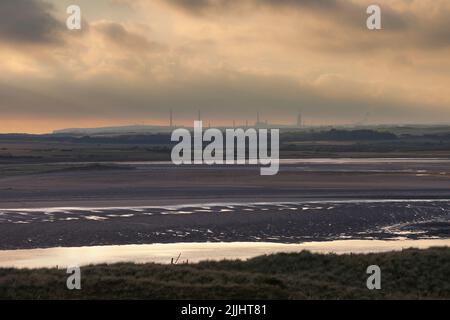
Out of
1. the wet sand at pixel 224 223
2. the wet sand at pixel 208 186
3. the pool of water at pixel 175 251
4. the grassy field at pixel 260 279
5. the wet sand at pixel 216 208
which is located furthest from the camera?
the wet sand at pixel 208 186

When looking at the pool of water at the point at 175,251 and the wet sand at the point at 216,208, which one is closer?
the pool of water at the point at 175,251

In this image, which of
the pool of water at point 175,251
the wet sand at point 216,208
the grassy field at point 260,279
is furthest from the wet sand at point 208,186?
the grassy field at point 260,279

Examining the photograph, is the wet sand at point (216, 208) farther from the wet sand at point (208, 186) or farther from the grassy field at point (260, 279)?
the grassy field at point (260, 279)

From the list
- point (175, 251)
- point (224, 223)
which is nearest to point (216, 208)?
point (224, 223)

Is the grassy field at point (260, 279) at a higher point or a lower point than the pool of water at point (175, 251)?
higher

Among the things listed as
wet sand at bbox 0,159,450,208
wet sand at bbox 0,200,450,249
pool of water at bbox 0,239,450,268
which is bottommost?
pool of water at bbox 0,239,450,268

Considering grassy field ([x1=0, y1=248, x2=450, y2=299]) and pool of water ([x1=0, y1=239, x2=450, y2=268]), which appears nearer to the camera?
grassy field ([x1=0, y1=248, x2=450, y2=299])

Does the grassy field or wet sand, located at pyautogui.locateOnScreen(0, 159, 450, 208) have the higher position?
wet sand, located at pyautogui.locateOnScreen(0, 159, 450, 208)

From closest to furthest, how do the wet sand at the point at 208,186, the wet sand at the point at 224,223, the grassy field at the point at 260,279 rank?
1. the grassy field at the point at 260,279
2. the wet sand at the point at 224,223
3. the wet sand at the point at 208,186

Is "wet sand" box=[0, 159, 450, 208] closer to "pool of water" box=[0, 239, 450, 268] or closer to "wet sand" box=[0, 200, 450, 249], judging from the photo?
"wet sand" box=[0, 200, 450, 249]

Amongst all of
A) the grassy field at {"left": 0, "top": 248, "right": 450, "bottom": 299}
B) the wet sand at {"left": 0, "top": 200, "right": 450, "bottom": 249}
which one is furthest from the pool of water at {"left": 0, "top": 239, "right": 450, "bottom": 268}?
the grassy field at {"left": 0, "top": 248, "right": 450, "bottom": 299}
